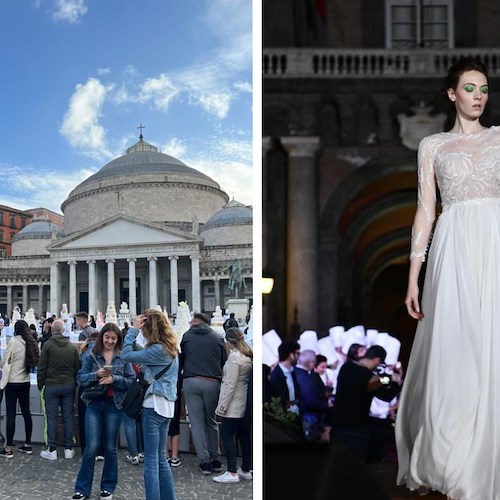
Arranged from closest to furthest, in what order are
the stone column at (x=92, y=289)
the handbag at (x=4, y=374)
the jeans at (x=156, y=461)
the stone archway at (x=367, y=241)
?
the jeans at (x=156, y=461), the stone column at (x=92, y=289), the handbag at (x=4, y=374), the stone archway at (x=367, y=241)

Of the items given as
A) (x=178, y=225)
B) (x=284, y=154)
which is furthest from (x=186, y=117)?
(x=284, y=154)

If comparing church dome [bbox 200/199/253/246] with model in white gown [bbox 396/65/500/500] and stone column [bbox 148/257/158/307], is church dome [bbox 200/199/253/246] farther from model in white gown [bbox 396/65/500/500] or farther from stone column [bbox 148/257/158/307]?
model in white gown [bbox 396/65/500/500]

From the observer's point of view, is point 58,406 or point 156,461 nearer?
point 156,461

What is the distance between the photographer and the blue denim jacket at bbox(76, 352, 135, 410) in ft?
13.1

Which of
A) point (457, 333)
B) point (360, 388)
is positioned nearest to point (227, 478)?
point (360, 388)

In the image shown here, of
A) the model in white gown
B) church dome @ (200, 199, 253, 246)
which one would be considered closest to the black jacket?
church dome @ (200, 199, 253, 246)

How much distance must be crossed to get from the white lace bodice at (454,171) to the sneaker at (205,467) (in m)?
1.58

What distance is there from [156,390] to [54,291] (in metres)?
0.80

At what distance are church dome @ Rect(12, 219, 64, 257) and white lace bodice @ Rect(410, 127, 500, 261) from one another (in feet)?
6.58

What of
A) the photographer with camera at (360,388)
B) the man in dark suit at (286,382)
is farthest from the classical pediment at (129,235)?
the photographer with camera at (360,388)

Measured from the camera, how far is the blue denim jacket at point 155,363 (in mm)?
3918

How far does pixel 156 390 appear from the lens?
3914 mm

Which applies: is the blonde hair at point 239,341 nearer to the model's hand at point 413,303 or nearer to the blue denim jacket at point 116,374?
the blue denim jacket at point 116,374

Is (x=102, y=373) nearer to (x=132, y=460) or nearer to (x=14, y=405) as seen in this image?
(x=132, y=460)
